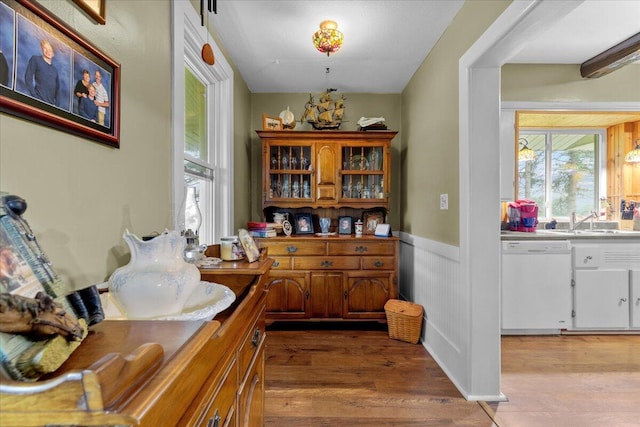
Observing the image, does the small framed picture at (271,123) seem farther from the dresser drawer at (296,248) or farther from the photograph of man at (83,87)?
the photograph of man at (83,87)

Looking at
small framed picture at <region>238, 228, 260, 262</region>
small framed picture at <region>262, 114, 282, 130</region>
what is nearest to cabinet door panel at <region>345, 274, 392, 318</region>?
small framed picture at <region>238, 228, 260, 262</region>

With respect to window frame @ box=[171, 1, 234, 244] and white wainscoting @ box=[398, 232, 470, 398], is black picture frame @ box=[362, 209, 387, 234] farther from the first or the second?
window frame @ box=[171, 1, 234, 244]

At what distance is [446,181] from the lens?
2312 mm

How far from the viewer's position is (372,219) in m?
3.52

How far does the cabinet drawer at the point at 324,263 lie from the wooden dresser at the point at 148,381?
1872mm

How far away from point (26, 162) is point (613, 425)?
2.86 metres

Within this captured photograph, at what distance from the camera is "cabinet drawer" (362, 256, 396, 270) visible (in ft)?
9.90

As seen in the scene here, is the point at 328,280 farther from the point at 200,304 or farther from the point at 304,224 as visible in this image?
the point at 200,304

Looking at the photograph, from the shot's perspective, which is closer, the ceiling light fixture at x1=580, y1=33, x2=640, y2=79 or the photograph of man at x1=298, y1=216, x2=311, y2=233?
the ceiling light fixture at x1=580, y1=33, x2=640, y2=79

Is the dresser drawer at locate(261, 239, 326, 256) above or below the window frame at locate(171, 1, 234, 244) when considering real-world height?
below

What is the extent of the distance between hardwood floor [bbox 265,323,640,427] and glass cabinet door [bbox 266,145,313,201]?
1.41 meters

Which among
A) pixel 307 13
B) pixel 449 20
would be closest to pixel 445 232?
pixel 449 20

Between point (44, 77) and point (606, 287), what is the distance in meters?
4.13

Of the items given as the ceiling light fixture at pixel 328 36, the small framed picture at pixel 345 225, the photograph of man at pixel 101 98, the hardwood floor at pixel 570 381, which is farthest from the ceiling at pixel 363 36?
the hardwood floor at pixel 570 381
